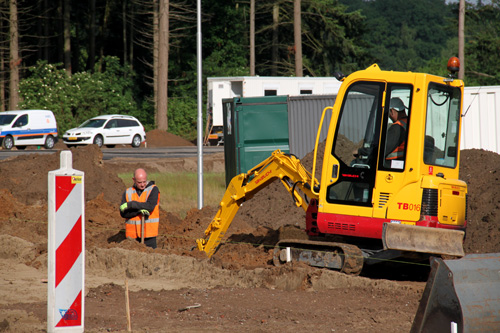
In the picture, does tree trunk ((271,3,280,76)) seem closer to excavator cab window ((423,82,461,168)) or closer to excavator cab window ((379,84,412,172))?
excavator cab window ((423,82,461,168))

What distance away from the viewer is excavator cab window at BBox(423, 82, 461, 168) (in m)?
8.87

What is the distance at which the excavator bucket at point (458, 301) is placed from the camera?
226 inches

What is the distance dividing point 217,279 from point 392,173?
2.75 metres

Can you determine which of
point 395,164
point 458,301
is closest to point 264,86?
point 395,164

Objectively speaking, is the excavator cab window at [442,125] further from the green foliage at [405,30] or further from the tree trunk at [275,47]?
the green foliage at [405,30]

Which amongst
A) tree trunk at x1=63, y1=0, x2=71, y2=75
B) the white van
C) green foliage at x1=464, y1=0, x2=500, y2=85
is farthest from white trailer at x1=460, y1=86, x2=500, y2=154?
tree trunk at x1=63, y1=0, x2=71, y2=75

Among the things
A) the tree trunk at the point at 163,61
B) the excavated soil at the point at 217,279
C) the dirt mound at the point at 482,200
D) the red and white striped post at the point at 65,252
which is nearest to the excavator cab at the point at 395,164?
the excavated soil at the point at 217,279

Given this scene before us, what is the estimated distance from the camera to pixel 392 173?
29.0ft

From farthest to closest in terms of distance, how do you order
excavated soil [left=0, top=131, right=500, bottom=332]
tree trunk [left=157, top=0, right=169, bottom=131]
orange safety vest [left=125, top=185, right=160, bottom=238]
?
tree trunk [left=157, top=0, right=169, bottom=131], orange safety vest [left=125, top=185, right=160, bottom=238], excavated soil [left=0, top=131, right=500, bottom=332]

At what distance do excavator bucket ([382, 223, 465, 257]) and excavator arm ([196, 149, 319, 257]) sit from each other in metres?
1.42

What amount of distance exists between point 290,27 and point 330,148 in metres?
49.0

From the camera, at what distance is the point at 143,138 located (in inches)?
1551

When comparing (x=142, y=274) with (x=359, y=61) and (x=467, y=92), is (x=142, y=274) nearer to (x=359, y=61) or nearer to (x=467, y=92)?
(x=467, y=92)

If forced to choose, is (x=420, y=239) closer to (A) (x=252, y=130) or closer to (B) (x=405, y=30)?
(A) (x=252, y=130)
